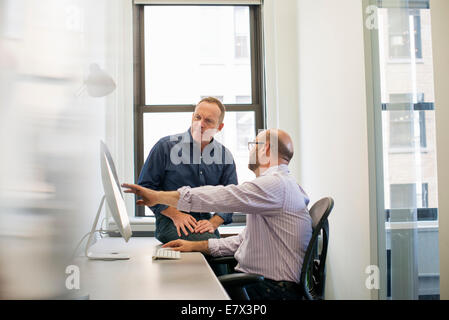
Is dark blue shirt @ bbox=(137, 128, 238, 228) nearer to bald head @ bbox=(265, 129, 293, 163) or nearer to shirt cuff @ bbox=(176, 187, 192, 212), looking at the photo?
bald head @ bbox=(265, 129, 293, 163)

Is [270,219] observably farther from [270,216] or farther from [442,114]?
[442,114]

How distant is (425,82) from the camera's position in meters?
1.66

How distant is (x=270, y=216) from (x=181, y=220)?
1.31 ft

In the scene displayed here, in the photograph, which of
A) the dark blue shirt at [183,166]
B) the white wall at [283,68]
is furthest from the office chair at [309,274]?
the white wall at [283,68]

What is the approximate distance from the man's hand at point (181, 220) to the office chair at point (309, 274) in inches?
6.6

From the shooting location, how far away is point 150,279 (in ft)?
3.63

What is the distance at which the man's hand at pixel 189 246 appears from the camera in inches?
66.0

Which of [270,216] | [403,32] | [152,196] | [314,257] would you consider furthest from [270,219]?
[403,32]

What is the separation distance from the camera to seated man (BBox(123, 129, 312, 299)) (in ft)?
4.67

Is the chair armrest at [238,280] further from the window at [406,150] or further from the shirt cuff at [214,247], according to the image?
the window at [406,150]
